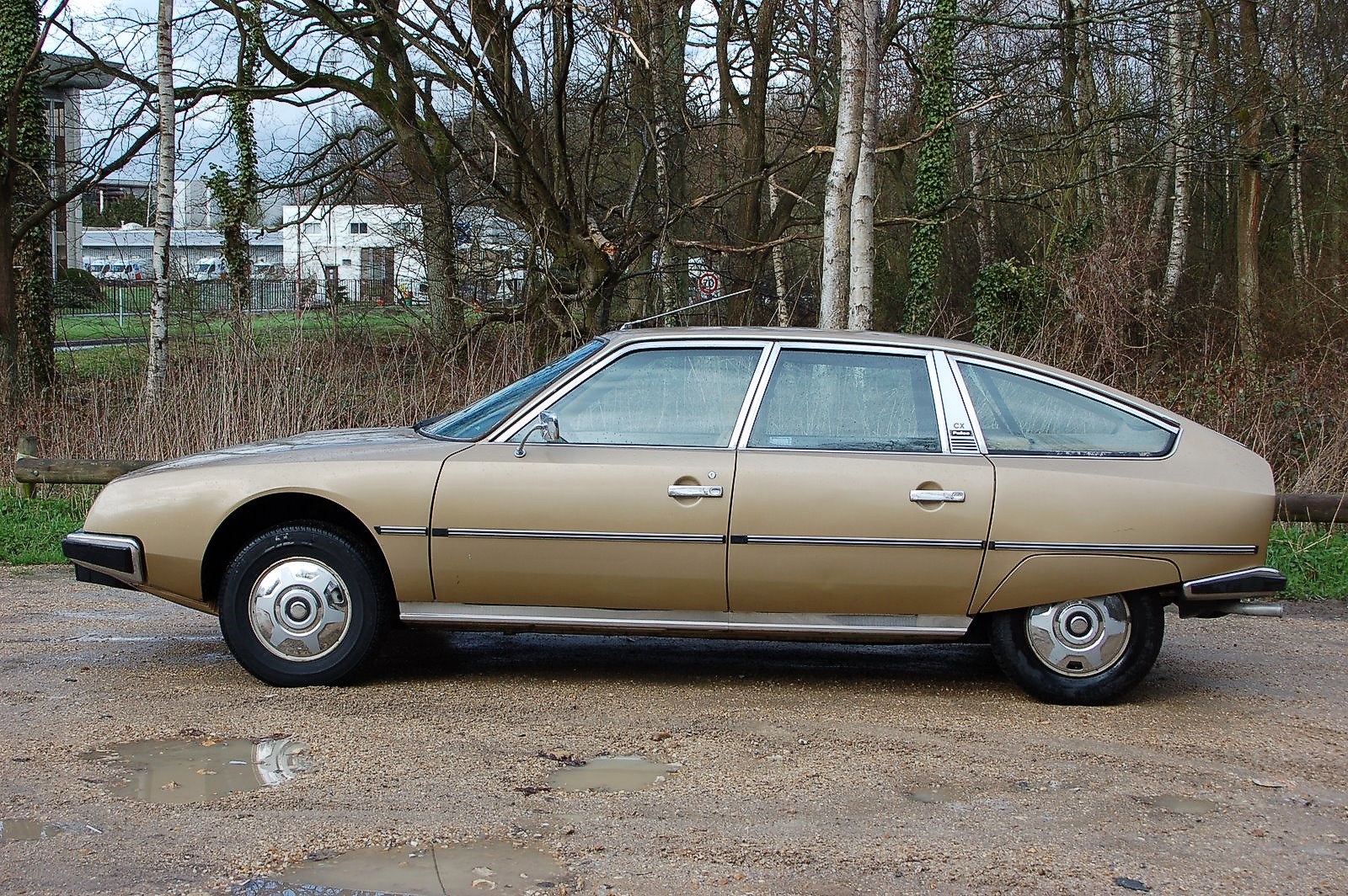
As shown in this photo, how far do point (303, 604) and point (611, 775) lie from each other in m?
1.77

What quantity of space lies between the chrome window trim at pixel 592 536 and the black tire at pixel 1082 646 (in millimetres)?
1405

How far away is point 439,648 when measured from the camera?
251 inches

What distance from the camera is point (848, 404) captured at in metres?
5.49

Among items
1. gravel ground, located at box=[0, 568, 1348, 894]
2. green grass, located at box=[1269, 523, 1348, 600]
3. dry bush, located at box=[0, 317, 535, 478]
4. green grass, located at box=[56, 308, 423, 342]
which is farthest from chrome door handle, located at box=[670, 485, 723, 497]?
green grass, located at box=[56, 308, 423, 342]

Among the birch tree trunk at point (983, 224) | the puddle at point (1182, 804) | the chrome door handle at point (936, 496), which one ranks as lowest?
→ the puddle at point (1182, 804)

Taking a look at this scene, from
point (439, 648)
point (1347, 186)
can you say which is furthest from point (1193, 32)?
point (439, 648)

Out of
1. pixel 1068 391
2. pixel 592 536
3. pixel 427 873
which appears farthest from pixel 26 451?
pixel 1068 391

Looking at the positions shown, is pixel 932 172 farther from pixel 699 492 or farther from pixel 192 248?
pixel 699 492

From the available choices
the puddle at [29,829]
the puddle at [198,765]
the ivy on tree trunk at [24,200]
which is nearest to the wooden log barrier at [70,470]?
the puddle at [198,765]

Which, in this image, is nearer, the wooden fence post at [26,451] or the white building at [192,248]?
the wooden fence post at [26,451]

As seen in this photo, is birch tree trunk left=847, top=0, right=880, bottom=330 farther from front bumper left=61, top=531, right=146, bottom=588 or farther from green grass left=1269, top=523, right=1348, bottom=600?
front bumper left=61, top=531, right=146, bottom=588

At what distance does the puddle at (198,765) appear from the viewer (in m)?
4.22

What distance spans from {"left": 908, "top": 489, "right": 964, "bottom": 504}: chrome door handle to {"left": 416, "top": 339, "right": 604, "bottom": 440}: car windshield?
5.17 ft

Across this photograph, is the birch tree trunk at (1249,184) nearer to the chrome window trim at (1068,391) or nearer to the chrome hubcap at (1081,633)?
the chrome window trim at (1068,391)
